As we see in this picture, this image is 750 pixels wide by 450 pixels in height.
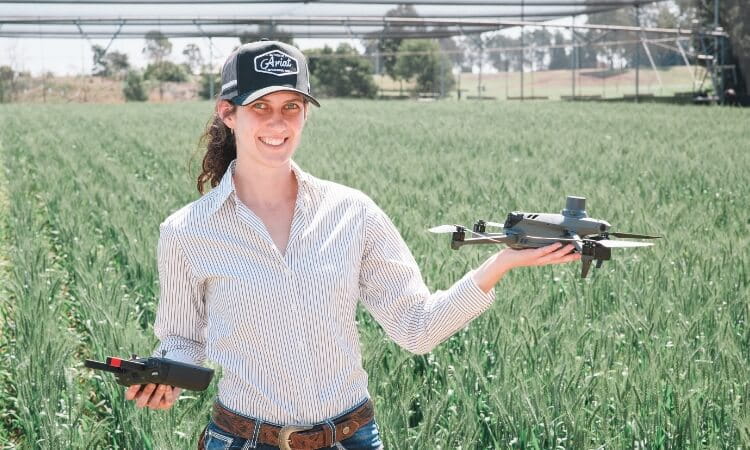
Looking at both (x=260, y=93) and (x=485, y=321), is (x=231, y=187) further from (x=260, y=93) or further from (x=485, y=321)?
(x=485, y=321)

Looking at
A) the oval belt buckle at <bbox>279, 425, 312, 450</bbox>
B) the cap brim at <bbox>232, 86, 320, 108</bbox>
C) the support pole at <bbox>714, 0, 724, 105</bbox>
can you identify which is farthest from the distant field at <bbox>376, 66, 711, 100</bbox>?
the oval belt buckle at <bbox>279, 425, 312, 450</bbox>

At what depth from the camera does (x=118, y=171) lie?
923 cm

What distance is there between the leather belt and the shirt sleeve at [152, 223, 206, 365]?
158mm

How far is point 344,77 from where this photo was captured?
40375 mm

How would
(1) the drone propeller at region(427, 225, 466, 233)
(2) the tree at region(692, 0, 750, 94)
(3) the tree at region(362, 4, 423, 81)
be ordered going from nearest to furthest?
(1) the drone propeller at region(427, 225, 466, 233)
(2) the tree at region(692, 0, 750, 94)
(3) the tree at region(362, 4, 423, 81)

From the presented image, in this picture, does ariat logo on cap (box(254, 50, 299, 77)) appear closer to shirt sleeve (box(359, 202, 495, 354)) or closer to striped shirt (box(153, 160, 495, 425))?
striped shirt (box(153, 160, 495, 425))

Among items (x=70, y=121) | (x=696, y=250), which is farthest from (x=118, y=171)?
(x=70, y=121)

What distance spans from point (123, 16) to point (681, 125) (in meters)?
21.7

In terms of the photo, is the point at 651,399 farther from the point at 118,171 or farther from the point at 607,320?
the point at 118,171

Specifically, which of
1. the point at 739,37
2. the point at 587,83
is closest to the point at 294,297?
the point at 739,37

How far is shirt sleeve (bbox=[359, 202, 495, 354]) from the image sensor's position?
169 cm

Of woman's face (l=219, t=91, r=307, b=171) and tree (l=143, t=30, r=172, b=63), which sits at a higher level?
tree (l=143, t=30, r=172, b=63)

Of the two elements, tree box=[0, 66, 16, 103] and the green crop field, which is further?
tree box=[0, 66, 16, 103]

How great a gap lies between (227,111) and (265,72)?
0.17 meters
